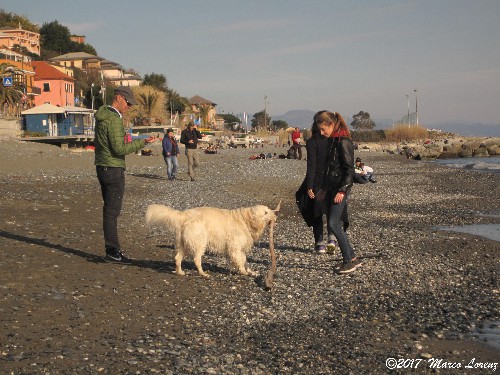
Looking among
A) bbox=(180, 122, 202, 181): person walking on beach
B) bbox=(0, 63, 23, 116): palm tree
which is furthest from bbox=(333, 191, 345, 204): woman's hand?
bbox=(0, 63, 23, 116): palm tree

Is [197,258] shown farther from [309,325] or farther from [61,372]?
[61,372]

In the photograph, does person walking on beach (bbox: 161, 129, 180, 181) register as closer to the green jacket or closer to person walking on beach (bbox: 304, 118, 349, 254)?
person walking on beach (bbox: 304, 118, 349, 254)

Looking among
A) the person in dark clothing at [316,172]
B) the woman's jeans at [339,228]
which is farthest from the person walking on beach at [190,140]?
the woman's jeans at [339,228]

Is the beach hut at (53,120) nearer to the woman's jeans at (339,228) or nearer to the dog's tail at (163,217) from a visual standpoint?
the dog's tail at (163,217)

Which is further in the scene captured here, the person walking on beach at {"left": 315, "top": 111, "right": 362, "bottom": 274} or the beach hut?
the beach hut

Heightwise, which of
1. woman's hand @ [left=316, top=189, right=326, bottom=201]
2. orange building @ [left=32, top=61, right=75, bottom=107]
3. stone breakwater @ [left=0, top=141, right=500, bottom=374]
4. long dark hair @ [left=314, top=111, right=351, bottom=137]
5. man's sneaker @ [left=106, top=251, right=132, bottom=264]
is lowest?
stone breakwater @ [left=0, top=141, right=500, bottom=374]

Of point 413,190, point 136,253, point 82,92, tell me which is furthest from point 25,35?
point 136,253

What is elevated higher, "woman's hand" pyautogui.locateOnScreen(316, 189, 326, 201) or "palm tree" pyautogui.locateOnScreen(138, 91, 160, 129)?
"palm tree" pyautogui.locateOnScreen(138, 91, 160, 129)

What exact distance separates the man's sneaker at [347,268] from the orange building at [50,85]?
7941 cm

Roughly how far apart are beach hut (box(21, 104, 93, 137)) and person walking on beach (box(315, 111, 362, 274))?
49.4 m

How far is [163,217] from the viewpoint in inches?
318

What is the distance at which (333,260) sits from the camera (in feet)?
31.8

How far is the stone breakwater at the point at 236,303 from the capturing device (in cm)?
521

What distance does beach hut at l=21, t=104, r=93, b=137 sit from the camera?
2208 inches
